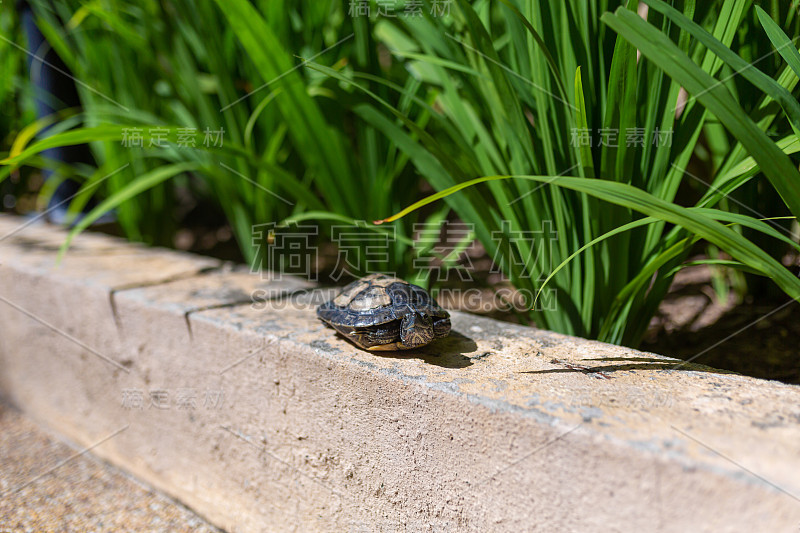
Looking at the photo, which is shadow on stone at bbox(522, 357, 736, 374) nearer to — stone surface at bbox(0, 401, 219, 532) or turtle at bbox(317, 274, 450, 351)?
turtle at bbox(317, 274, 450, 351)

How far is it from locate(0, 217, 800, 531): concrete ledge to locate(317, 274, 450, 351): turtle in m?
0.04

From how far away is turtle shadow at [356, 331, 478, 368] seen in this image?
0.90 metres

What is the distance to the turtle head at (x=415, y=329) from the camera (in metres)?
0.86

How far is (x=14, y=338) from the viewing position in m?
1.61

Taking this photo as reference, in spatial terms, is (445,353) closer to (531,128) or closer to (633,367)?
(633,367)

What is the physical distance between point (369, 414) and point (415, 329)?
0.17 meters

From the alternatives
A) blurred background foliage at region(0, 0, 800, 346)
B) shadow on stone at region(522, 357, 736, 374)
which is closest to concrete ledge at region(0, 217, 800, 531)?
shadow on stone at region(522, 357, 736, 374)

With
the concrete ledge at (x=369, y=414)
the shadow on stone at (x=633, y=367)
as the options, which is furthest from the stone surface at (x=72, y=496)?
the shadow on stone at (x=633, y=367)

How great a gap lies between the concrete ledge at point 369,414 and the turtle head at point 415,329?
0.05 meters

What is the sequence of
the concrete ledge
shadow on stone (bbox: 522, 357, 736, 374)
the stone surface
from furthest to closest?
1. the stone surface
2. shadow on stone (bbox: 522, 357, 736, 374)
3. the concrete ledge

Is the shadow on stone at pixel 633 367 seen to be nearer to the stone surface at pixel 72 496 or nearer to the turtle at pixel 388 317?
the turtle at pixel 388 317

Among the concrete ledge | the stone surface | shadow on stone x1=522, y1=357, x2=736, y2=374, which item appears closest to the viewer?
the concrete ledge

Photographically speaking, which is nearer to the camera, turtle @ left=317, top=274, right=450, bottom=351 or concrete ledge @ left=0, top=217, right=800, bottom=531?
concrete ledge @ left=0, top=217, right=800, bottom=531

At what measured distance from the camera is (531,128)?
1.01 meters
